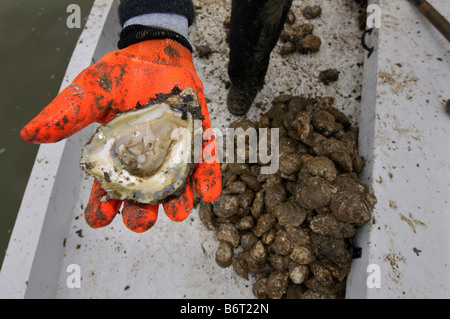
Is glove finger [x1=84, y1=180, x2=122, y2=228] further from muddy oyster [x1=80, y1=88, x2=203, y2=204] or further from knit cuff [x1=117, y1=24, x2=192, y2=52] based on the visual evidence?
knit cuff [x1=117, y1=24, x2=192, y2=52]

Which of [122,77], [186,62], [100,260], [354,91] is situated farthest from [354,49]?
[100,260]

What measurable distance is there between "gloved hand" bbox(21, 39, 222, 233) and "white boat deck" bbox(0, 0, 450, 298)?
461 millimetres

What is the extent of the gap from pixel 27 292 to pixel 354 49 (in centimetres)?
249

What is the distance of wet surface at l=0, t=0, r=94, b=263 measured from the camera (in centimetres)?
202

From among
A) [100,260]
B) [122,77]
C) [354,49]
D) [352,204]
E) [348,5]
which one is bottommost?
[100,260]

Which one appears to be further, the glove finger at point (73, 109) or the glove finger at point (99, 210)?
the glove finger at point (99, 210)

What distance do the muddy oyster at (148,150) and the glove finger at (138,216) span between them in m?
0.06

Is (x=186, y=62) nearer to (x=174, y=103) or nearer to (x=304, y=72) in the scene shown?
(x=174, y=103)

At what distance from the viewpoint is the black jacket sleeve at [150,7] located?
1625 mm

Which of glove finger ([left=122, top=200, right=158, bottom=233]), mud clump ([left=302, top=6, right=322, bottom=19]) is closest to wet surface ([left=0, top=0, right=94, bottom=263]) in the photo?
glove finger ([left=122, top=200, right=158, bottom=233])

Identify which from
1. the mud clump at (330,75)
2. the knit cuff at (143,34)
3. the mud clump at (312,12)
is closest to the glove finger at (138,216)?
the knit cuff at (143,34)

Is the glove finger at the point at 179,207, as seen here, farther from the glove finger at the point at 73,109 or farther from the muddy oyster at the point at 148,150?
the glove finger at the point at 73,109

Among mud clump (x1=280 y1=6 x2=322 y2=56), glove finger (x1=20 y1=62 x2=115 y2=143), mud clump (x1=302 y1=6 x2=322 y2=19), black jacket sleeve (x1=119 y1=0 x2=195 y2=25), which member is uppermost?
black jacket sleeve (x1=119 y1=0 x2=195 y2=25)

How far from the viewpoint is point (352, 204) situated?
4.47 feet
